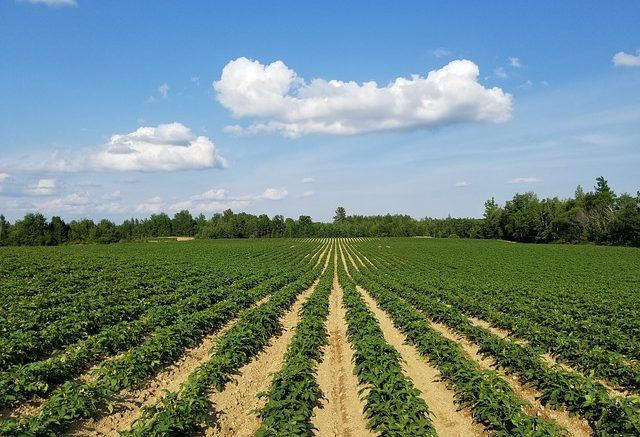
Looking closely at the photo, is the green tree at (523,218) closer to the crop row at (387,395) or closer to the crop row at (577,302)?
the crop row at (577,302)

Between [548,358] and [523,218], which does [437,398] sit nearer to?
[548,358]

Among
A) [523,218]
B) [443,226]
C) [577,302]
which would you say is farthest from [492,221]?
[577,302]

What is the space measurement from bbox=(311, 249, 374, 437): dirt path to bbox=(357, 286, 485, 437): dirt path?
5.34 ft

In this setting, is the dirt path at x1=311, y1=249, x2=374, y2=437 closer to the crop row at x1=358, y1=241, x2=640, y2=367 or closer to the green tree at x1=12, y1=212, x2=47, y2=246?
the crop row at x1=358, y1=241, x2=640, y2=367

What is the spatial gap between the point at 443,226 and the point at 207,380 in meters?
172

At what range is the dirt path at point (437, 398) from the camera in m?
8.27

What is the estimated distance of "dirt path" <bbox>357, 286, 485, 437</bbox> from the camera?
8.27 meters

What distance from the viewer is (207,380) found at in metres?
9.73

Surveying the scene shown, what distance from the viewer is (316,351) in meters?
12.6

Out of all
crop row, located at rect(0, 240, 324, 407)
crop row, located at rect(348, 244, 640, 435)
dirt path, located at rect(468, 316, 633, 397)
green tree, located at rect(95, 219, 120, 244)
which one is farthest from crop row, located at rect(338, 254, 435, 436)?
green tree, located at rect(95, 219, 120, 244)

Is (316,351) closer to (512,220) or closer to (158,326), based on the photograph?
(158,326)

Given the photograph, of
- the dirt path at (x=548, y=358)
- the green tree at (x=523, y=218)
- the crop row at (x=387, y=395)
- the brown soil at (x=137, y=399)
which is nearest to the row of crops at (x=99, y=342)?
the brown soil at (x=137, y=399)

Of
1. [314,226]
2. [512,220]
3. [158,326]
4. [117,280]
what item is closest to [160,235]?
[314,226]

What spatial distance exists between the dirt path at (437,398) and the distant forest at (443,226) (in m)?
87.2
